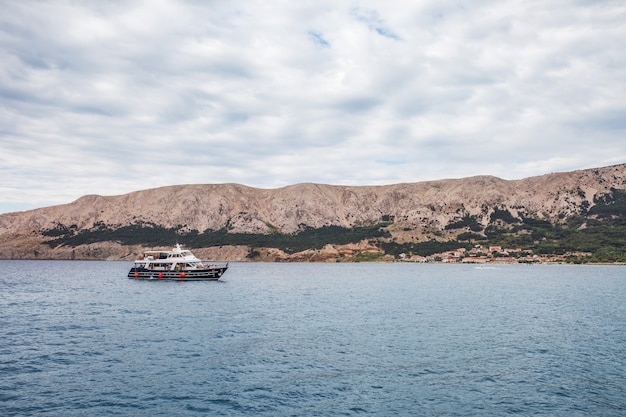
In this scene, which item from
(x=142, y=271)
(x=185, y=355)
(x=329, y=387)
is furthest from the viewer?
(x=142, y=271)

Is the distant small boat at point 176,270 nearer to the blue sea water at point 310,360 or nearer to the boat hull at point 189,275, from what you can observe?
the boat hull at point 189,275

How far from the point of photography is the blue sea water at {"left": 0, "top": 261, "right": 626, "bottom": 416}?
31812mm

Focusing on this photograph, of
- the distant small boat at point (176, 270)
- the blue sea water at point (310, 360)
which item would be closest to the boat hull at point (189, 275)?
the distant small boat at point (176, 270)

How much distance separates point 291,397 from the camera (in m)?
33.1

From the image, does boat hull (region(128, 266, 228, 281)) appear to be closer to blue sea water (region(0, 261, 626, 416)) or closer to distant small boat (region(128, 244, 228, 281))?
distant small boat (region(128, 244, 228, 281))

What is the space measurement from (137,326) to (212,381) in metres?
28.5

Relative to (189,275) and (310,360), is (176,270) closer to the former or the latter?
(189,275)

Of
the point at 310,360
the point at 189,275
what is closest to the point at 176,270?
the point at 189,275

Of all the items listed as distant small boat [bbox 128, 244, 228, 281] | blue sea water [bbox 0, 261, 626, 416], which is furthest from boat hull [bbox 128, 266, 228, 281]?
blue sea water [bbox 0, 261, 626, 416]

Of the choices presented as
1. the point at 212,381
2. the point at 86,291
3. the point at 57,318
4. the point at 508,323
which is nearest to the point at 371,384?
the point at 212,381

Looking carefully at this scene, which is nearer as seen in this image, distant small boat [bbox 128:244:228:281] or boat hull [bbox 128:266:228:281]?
boat hull [bbox 128:266:228:281]

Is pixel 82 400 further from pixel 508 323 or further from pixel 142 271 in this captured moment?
pixel 142 271

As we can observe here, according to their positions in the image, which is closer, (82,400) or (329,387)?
(82,400)

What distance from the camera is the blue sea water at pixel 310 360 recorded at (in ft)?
104
